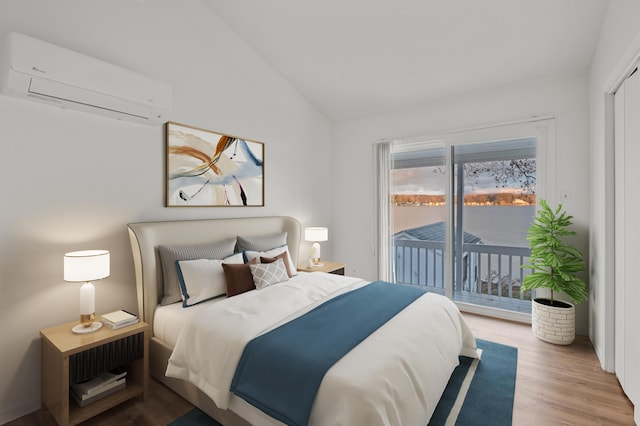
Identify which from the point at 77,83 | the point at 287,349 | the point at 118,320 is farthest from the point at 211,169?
the point at 287,349

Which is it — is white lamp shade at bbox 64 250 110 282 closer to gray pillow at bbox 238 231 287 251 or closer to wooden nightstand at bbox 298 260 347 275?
gray pillow at bbox 238 231 287 251

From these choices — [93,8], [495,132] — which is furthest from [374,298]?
[93,8]

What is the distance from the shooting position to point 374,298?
2.38 meters

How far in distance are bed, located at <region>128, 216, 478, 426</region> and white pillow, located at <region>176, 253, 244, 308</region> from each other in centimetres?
8

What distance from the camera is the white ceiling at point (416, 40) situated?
261 cm

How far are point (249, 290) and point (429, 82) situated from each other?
2.96 metres

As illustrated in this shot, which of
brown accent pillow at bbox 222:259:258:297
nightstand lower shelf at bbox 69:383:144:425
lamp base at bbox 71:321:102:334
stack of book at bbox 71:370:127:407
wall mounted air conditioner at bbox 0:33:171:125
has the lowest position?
nightstand lower shelf at bbox 69:383:144:425

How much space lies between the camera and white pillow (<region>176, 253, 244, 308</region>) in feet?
7.98

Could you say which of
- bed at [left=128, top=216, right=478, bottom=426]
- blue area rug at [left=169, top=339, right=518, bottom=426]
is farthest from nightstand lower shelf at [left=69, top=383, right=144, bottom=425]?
blue area rug at [left=169, top=339, right=518, bottom=426]

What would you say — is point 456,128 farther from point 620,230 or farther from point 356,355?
point 356,355

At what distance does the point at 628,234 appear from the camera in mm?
2098

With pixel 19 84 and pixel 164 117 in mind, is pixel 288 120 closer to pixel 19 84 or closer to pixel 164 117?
pixel 164 117

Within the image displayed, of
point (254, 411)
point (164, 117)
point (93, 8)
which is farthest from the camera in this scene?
point (164, 117)

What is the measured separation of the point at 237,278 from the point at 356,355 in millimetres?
1358
